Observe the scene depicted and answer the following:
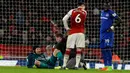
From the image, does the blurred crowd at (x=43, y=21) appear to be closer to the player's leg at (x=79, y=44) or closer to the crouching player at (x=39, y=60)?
the crouching player at (x=39, y=60)

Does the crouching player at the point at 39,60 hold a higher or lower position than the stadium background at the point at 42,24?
lower

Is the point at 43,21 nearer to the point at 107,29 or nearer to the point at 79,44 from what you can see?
the point at 107,29

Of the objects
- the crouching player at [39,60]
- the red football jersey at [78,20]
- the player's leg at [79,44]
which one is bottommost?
the crouching player at [39,60]

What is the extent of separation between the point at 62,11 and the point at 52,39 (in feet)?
4.63

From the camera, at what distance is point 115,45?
67.3 ft

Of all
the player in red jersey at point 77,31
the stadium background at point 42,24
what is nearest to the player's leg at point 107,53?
the player in red jersey at point 77,31

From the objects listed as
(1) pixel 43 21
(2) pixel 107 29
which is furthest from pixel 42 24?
(2) pixel 107 29

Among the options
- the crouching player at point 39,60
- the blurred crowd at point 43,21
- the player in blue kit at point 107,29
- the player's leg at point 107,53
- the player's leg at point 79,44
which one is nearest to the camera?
the player's leg at point 79,44

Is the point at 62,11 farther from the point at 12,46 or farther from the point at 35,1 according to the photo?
the point at 12,46

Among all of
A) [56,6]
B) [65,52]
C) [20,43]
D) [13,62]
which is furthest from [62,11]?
[65,52]

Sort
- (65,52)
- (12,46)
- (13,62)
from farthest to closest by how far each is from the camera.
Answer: (12,46)
(13,62)
(65,52)

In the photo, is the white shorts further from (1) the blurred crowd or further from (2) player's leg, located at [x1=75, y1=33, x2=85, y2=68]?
(1) the blurred crowd

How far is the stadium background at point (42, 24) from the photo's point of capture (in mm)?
20578

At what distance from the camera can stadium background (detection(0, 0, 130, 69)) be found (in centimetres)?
2058
